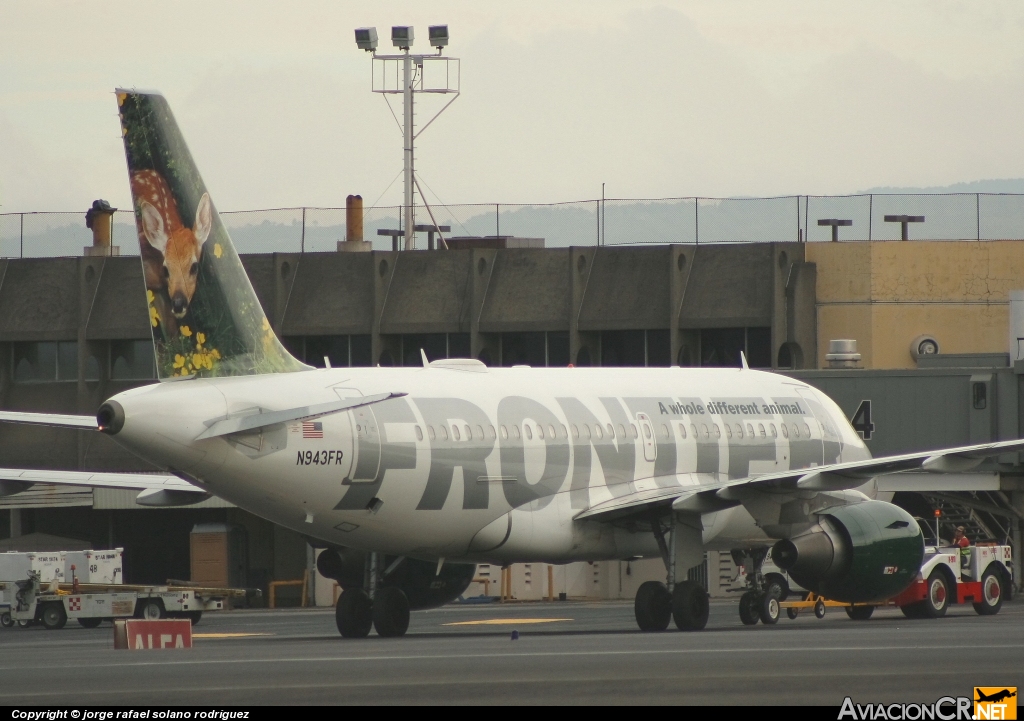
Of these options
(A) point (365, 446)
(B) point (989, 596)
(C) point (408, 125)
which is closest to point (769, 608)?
(B) point (989, 596)

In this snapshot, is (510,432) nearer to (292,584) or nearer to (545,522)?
(545,522)

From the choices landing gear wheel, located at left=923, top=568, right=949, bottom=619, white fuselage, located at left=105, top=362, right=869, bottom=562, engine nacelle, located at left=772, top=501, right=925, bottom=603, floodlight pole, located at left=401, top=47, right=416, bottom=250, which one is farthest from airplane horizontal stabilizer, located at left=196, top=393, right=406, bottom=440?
floodlight pole, located at left=401, top=47, right=416, bottom=250

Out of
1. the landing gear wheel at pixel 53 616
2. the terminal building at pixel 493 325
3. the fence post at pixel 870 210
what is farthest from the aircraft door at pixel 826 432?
the fence post at pixel 870 210

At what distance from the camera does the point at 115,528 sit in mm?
57656

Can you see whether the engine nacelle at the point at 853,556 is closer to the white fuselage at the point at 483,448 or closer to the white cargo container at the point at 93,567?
the white fuselage at the point at 483,448

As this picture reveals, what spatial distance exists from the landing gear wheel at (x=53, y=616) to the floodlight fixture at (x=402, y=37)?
3002 cm

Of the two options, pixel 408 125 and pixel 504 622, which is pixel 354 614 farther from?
pixel 408 125

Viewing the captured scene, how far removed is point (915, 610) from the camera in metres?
35.0

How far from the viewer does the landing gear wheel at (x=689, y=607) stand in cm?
2953

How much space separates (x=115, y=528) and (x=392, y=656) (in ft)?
120

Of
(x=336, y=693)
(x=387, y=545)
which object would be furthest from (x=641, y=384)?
(x=336, y=693)

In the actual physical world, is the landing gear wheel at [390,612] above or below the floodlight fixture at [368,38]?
below

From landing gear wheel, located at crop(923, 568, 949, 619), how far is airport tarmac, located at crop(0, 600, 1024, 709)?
3.28m

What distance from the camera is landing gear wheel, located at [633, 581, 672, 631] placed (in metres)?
29.9
